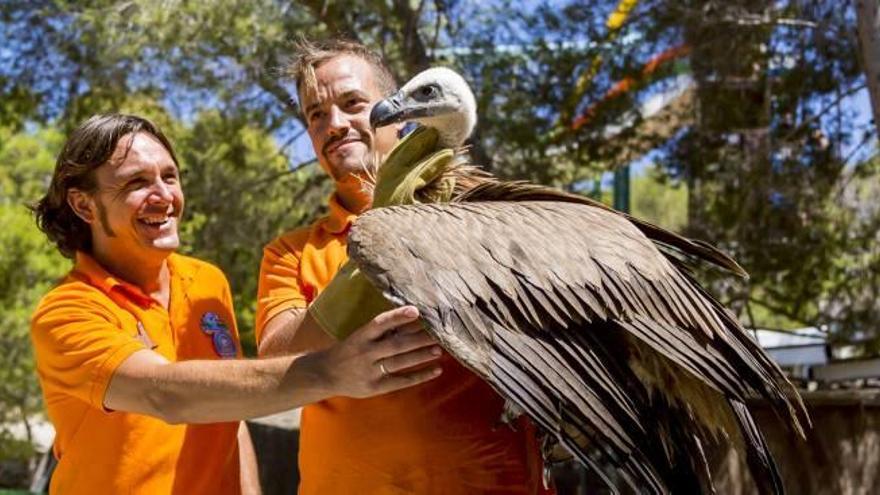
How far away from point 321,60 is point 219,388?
3.45ft

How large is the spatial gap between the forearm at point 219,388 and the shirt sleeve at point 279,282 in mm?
306

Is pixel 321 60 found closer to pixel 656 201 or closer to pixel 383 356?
pixel 383 356

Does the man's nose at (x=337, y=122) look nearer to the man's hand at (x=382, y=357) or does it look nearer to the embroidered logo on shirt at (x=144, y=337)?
the embroidered logo on shirt at (x=144, y=337)

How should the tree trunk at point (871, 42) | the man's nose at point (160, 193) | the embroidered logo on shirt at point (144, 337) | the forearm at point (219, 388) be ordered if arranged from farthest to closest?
1. the tree trunk at point (871, 42)
2. the man's nose at point (160, 193)
3. the embroidered logo on shirt at point (144, 337)
4. the forearm at point (219, 388)

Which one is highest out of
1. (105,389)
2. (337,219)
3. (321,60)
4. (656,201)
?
(321,60)

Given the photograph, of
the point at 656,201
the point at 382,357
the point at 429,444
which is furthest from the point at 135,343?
the point at 656,201

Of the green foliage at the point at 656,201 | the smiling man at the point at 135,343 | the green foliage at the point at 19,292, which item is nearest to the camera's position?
the smiling man at the point at 135,343

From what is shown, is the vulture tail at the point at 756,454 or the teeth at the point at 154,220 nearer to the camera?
the vulture tail at the point at 756,454

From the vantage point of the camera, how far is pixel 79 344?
121 inches

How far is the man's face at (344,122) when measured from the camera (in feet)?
10.7

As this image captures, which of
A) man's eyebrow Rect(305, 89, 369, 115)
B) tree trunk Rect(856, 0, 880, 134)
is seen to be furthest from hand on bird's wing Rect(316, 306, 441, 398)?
tree trunk Rect(856, 0, 880, 134)

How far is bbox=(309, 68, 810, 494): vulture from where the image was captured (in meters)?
2.41

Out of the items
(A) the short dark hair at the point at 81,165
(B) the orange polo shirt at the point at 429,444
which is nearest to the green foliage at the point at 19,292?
(A) the short dark hair at the point at 81,165

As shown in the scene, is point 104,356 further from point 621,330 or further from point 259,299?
point 621,330
